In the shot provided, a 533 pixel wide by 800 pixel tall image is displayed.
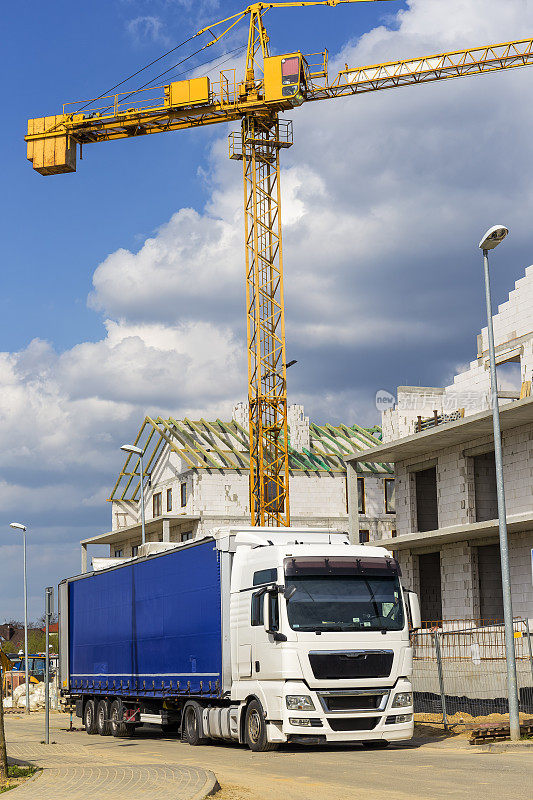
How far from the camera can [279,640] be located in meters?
17.7

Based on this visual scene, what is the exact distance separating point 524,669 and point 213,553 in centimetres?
1171

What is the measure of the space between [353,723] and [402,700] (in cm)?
103

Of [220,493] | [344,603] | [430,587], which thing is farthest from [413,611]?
[220,493]

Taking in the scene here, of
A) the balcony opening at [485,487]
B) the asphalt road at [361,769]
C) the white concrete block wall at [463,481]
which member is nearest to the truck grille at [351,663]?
the asphalt road at [361,769]

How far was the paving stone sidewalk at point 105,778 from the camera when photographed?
12578 mm

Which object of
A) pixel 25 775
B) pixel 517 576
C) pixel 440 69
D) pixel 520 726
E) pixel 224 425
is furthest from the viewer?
pixel 224 425

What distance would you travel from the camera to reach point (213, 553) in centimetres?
2045

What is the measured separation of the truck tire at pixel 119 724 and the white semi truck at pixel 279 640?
1.94 m

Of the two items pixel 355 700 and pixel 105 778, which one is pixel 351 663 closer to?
pixel 355 700

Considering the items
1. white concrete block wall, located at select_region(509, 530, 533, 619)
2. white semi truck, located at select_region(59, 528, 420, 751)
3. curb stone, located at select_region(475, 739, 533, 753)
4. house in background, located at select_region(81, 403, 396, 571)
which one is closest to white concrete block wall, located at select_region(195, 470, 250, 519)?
house in background, located at select_region(81, 403, 396, 571)

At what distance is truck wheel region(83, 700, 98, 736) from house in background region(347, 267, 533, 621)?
1395cm

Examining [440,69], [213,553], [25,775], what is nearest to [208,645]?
[213,553]

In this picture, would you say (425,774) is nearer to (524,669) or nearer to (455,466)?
(524,669)

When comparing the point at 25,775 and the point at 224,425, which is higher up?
the point at 224,425
